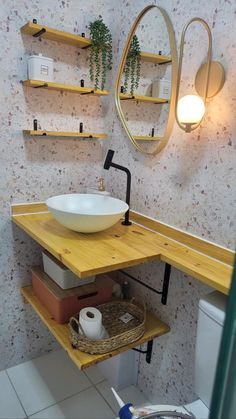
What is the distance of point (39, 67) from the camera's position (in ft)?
4.81

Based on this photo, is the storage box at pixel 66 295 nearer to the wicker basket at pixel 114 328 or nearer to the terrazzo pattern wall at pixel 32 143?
the wicker basket at pixel 114 328

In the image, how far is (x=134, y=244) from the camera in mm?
1298

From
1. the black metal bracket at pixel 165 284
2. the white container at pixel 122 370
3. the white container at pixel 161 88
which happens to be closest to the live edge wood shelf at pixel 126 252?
the black metal bracket at pixel 165 284

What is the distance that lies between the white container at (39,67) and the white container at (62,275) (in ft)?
2.99

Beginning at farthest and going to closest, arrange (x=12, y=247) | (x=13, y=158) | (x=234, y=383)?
(x=12, y=247), (x=13, y=158), (x=234, y=383)

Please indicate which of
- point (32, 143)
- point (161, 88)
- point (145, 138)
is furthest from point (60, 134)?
point (161, 88)

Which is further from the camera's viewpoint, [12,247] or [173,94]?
[12,247]

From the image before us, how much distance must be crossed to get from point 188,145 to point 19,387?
62.9 inches

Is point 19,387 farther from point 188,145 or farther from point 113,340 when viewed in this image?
point 188,145

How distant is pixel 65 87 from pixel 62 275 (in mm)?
958

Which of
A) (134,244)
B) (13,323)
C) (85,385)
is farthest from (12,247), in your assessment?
(85,385)

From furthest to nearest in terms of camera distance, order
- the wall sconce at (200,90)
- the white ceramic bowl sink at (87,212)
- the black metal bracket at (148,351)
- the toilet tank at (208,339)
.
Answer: the black metal bracket at (148,351) → the white ceramic bowl sink at (87,212) → the wall sconce at (200,90) → the toilet tank at (208,339)

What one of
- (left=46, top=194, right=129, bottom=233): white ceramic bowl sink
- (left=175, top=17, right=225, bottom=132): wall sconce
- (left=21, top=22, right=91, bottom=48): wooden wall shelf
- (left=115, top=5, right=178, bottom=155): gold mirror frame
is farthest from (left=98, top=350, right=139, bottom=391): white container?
(left=21, top=22, right=91, bottom=48): wooden wall shelf

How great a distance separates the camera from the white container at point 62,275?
1.45 m
